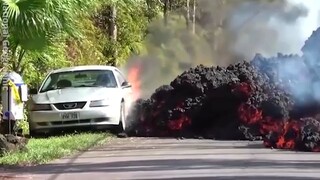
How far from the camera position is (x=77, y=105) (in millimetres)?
14492

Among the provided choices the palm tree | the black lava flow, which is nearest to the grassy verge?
the black lava flow

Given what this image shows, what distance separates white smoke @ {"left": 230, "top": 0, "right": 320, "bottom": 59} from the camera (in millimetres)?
16516

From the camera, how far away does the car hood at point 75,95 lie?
47.8 feet

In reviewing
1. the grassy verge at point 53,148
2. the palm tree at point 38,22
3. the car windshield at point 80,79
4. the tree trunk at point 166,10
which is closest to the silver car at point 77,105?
the car windshield at point 80,79

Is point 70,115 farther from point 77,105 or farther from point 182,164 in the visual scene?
point 182,164

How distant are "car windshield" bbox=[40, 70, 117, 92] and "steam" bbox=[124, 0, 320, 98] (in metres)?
2.62

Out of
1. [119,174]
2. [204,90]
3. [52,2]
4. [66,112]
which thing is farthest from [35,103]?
[119,174]

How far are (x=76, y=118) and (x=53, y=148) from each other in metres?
2.73

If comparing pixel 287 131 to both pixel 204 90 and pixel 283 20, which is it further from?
pixel 283 20

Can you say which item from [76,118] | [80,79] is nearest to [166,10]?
[80,79]

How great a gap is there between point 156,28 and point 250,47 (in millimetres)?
2750

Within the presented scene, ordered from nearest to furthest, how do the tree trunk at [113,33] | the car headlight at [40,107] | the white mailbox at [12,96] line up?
1. the white mailbox at [12,96]
2. the car headlight at [40,107]
3. the tree trunk at [113,33]

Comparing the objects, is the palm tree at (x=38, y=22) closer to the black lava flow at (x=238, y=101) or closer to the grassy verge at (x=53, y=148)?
the grassy verge at (x=53, y=148)

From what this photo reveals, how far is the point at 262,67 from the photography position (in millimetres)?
15102
